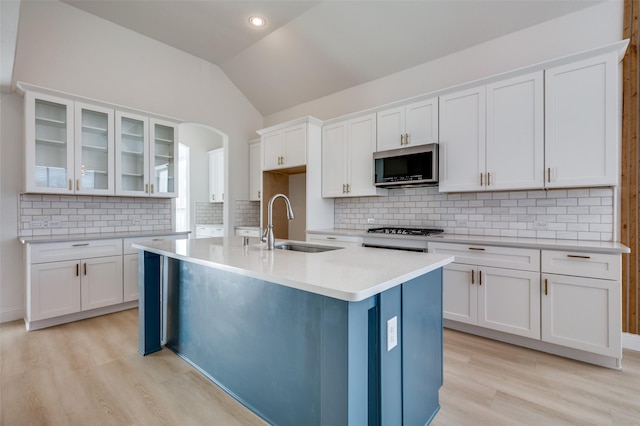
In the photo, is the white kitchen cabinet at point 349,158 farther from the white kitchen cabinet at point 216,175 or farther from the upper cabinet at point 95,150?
the white kitchen cabinet at point 216,175

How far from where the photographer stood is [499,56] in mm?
3088

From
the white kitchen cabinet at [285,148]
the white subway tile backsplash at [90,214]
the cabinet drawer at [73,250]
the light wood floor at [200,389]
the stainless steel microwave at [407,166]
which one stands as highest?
the white kitchen cabinet at [285,148]

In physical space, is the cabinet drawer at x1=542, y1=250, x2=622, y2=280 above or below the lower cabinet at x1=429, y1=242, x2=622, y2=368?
above

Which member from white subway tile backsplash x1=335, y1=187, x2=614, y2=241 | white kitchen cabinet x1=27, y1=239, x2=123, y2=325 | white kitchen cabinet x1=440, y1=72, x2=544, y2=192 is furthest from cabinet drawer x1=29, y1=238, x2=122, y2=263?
white kitchen cabinet x1=440, y1=72, x2=544, y2=192

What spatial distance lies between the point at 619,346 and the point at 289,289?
7.96 feet

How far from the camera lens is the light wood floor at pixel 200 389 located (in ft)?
5.57

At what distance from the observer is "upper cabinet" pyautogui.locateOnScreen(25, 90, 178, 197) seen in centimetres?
307

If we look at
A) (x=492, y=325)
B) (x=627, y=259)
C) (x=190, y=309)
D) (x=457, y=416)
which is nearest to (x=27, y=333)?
(x=190, y=309)

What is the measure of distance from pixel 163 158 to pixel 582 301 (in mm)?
4688

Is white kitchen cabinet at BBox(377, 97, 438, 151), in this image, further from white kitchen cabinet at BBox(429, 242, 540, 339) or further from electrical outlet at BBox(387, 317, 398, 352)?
electrical outlet at BBox(387, 317, 398, 352)

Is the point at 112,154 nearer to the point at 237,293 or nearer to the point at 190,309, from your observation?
the point at 190,309

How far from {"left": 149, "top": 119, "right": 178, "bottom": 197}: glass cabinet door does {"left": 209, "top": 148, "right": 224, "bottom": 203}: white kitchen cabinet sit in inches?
77.6

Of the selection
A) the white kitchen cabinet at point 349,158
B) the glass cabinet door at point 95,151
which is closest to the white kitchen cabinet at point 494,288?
the white kitchen cabinet at point 349,158

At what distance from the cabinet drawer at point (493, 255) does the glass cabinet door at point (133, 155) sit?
355cm
